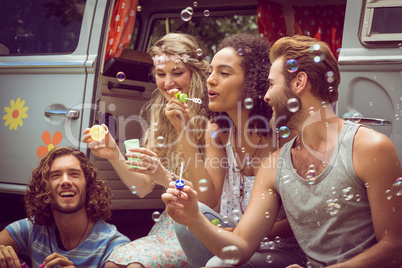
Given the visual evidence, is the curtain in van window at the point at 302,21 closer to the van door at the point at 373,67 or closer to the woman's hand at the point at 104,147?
the van door at the point at 373,67

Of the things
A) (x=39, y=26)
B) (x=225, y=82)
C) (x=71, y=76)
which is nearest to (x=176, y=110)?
(x=225, y=82)

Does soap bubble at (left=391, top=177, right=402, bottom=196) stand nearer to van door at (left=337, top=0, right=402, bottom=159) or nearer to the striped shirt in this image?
van door at (left=337, top=0, right=402, bottom=159)

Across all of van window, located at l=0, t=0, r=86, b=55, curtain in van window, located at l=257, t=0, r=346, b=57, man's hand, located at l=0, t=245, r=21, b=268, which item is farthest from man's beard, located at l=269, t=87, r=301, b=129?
curtain in van window, located at l=257, t=0, r=346, b=57

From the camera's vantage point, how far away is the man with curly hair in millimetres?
2559

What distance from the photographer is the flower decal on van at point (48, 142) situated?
3.20 meters

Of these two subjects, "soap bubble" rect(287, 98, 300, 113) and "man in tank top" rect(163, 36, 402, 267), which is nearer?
"man in tank top" rect(163, 36, 402, 267)

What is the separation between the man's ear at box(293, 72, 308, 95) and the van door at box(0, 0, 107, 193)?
153cm

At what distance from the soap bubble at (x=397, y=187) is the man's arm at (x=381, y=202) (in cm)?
1

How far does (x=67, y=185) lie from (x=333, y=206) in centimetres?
141

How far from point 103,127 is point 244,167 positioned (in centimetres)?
71

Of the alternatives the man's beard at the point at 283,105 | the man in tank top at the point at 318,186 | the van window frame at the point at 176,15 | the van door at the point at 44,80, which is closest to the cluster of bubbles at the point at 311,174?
the man in tank top at the point at 318,186

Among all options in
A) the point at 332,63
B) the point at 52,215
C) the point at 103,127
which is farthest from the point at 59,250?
the point at 332,63

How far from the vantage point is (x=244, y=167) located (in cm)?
243

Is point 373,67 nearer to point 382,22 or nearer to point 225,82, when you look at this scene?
point 382,22
